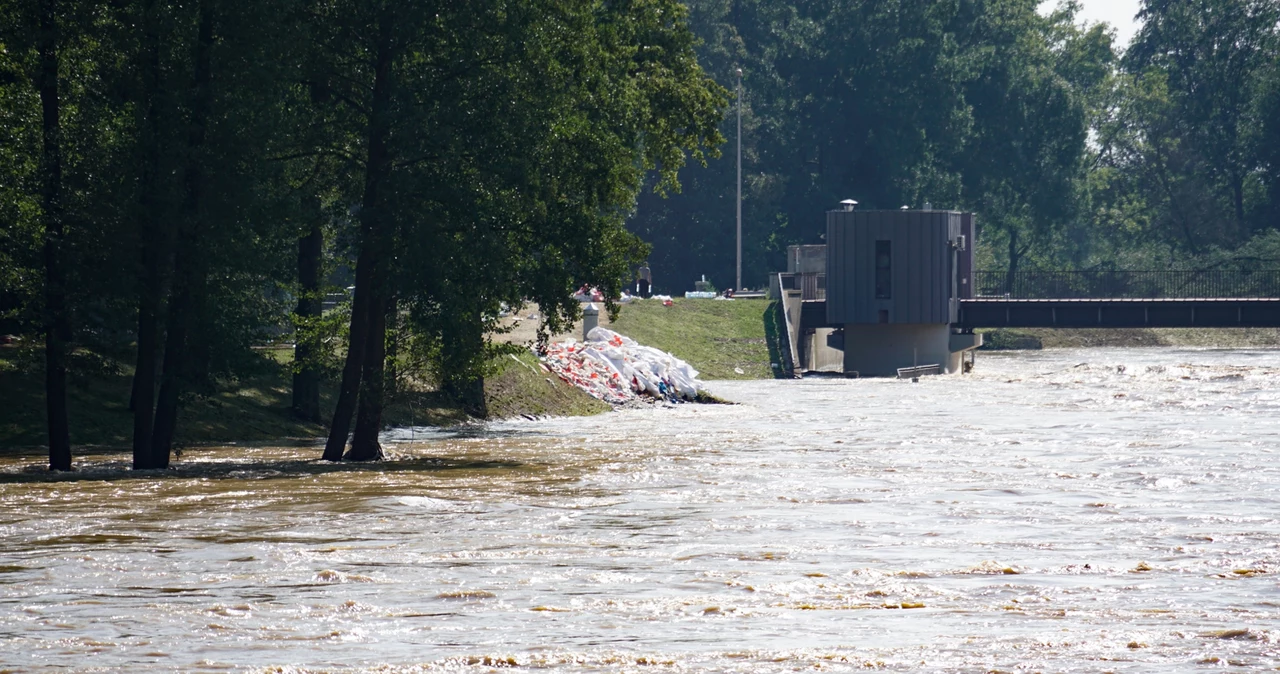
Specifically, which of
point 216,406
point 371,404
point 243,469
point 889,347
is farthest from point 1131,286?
point 243,469

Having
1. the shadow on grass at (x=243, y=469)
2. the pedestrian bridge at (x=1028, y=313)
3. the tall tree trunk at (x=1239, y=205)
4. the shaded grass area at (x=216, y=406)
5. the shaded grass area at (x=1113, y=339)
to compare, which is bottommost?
the shadow on grass at (x=243, y=469)

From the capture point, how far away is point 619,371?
4206 cm

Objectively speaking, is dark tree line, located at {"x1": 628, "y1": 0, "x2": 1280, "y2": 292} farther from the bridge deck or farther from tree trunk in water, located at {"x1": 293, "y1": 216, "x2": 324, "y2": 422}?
tree trunk in water, located at {"x1": 293, "y1": 216, "x2": 324, "y2": 422}

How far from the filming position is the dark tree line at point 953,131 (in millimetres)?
98812

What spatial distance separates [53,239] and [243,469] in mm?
3964

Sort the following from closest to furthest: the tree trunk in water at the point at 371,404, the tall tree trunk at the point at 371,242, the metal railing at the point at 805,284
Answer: the tall tree trunk at the point at 371,242, the tree trunk in water at the point at 371,404, the metal railing at the point at 805,284

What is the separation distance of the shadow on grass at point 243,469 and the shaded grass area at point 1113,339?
232 ft

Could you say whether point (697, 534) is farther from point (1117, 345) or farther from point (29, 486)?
point (1117, 345)

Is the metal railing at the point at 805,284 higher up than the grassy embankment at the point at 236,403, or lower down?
higher up

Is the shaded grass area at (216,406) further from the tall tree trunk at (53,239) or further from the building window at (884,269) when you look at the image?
the building window at (884,269)

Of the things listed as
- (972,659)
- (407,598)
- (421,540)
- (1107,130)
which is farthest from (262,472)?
(1107,130)

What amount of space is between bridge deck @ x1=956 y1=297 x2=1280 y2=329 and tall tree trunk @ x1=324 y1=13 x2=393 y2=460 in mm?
42625

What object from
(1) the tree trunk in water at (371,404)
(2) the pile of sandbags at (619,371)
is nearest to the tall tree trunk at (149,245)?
(1) the tree trunk in water at (371,404)

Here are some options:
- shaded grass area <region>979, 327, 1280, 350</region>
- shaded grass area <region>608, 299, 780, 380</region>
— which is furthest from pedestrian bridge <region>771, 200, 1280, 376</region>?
shaded grass area <region>979, 327, 1280, 350</region>
